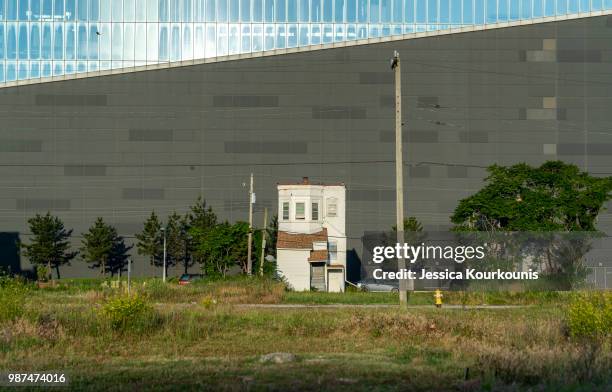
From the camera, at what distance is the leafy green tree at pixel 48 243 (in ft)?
222

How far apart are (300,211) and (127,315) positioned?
37545 millimetres

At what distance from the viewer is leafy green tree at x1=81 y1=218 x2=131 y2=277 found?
67375mm

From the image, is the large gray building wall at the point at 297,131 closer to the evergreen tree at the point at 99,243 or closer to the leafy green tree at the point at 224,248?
the evergreen tree at the point at 99,243

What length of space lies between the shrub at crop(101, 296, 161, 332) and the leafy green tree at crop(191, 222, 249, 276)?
42.4 m

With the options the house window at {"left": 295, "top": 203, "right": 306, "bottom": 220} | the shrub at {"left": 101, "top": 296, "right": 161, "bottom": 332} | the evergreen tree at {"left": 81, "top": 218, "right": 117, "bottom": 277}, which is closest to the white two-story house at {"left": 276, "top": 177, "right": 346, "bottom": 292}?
the house window at {"left": 295, "top": 203, "right": 306, "bottom": 220}

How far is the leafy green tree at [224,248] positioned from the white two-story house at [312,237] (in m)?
6.88

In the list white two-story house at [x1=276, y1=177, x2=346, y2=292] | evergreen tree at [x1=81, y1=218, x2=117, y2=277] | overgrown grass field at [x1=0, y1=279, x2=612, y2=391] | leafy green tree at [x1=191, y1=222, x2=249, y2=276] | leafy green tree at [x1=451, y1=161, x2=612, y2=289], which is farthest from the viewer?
evergreen tree at [x1=81, y1=218, x2=117, y2=277]

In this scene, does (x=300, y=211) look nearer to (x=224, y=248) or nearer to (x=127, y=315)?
(x=224, y=248)

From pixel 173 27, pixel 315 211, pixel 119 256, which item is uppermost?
pixel 173 27

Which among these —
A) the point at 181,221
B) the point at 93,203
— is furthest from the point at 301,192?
the point at 93,203

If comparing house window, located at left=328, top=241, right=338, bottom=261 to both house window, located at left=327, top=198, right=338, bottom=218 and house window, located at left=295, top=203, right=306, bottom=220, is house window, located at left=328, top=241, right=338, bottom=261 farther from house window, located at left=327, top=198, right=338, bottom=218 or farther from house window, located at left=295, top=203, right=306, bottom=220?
house window, located at left=295, top=203, right=306, bottom=220

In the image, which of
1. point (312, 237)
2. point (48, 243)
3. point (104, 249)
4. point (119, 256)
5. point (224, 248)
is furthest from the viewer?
point (119, 256)

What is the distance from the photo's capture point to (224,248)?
6381cm

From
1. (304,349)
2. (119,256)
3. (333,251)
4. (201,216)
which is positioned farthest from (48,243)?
(304,349)
